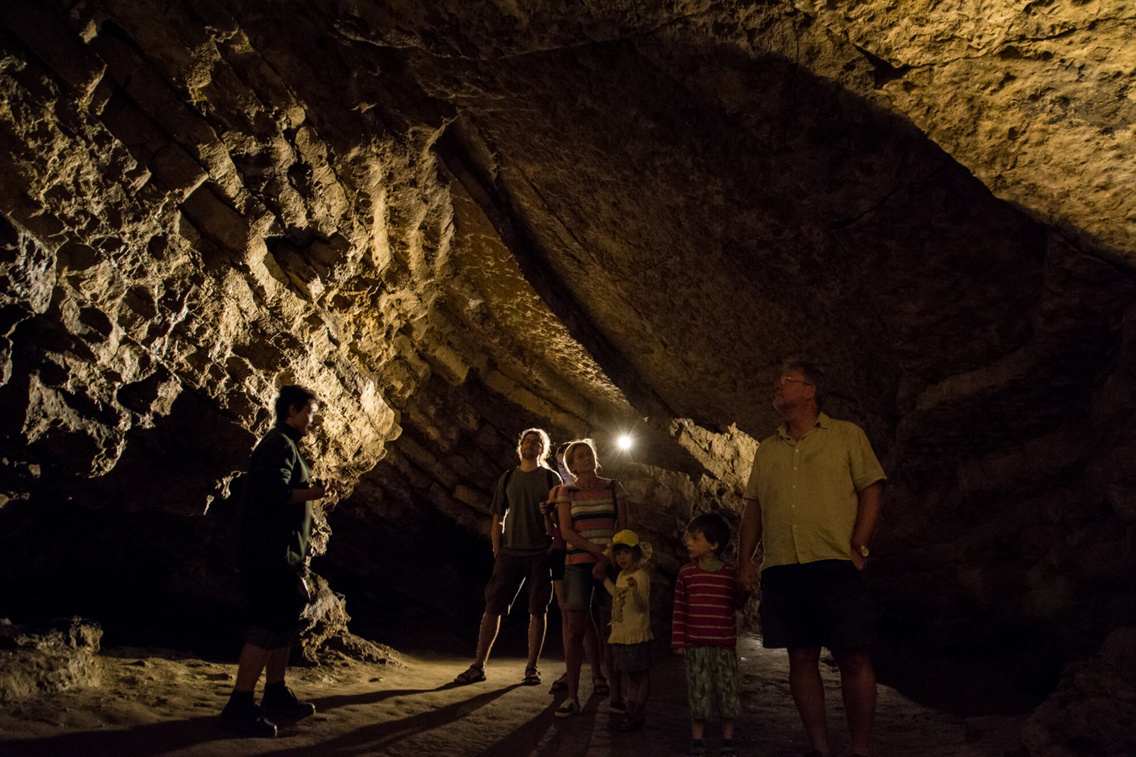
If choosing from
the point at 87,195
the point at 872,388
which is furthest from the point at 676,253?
the point at 87,195

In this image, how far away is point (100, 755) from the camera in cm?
279

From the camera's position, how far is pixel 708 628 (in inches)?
138

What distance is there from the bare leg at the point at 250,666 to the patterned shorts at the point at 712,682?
6.58 feet

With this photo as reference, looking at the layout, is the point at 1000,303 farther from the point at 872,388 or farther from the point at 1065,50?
the point at 1065,50

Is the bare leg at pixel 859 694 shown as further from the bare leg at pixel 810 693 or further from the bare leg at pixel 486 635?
the bare leg at pixel 486 635

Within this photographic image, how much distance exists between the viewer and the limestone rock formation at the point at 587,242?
3498mm

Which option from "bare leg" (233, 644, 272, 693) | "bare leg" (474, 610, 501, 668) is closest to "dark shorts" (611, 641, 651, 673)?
"bare leg" (474, 610, 501, 668)

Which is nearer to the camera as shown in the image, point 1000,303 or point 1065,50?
point 1065,50

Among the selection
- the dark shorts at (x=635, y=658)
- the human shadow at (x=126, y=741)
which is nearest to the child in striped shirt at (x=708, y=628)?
the dark shorts at (x=635, y=658)

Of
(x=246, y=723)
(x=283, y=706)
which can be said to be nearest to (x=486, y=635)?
(x=283, y=706)

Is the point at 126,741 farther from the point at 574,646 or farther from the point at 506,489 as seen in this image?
the point at 506,489

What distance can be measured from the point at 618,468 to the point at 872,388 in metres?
3.55

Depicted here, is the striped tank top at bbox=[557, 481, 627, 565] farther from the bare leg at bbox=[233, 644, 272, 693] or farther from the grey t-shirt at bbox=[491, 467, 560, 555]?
the bare leg at bbox=[233, 644, 272, 693]

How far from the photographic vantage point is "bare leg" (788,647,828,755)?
3.08m
